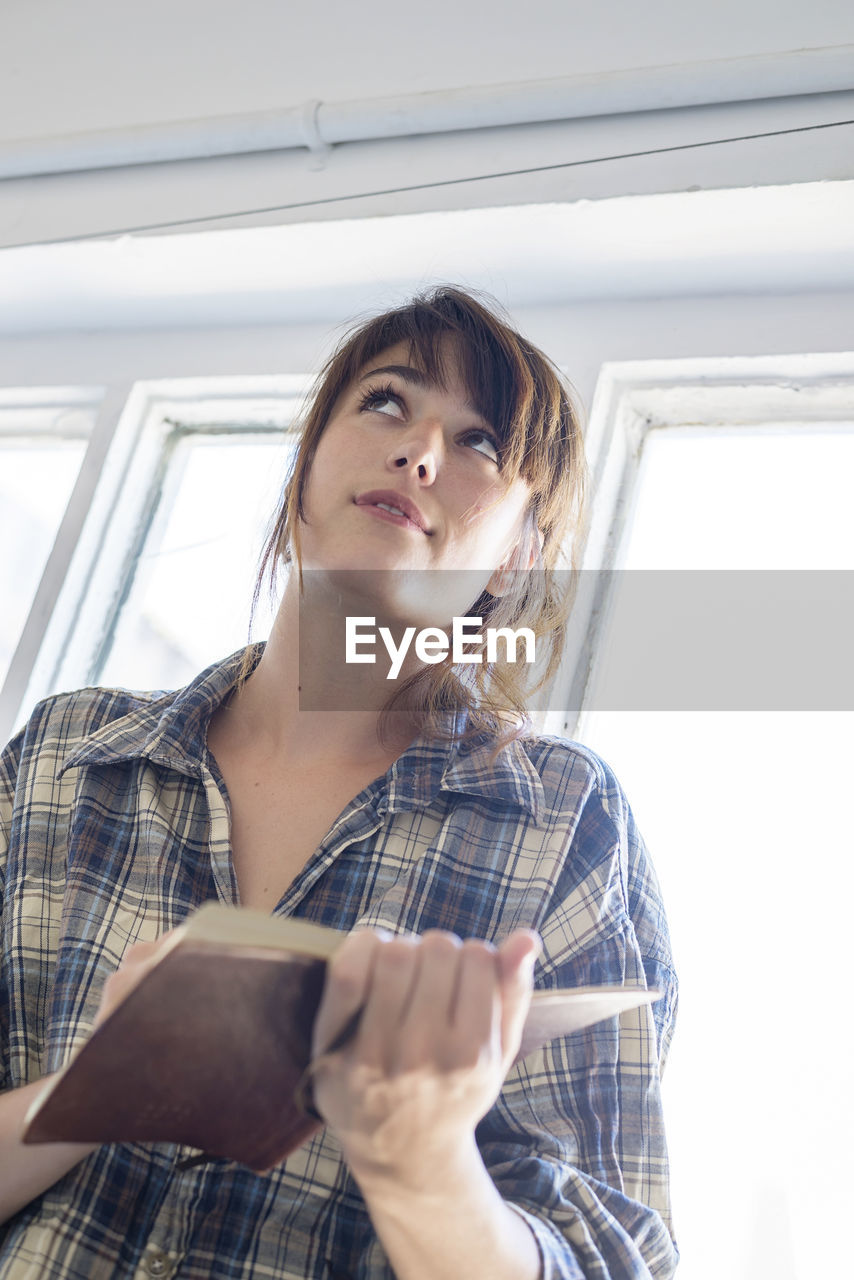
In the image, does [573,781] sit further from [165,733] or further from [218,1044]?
[218,1044]

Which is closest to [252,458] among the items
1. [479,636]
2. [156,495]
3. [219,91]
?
[156,495]

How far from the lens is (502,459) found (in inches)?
41.8

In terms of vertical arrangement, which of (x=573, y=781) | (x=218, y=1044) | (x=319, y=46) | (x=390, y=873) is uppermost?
(x=319, y=46)

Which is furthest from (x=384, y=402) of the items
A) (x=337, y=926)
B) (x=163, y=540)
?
(x=163, y=540)

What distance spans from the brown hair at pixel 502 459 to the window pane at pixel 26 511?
21.5 inches

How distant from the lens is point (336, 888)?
2.92 ft

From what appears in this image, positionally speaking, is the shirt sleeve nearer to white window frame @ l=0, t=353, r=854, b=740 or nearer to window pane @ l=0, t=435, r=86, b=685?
white window frame @ l=0, t=353, r=854, b=740

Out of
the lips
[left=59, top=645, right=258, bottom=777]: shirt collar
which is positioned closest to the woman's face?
the lips

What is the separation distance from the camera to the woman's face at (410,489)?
1006 millimetres

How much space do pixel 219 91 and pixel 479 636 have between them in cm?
87

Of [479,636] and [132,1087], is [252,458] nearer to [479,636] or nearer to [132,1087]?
[479,636]

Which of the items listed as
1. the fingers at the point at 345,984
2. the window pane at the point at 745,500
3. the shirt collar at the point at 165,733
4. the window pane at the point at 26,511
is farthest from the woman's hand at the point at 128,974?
the window pane at the point at 26,511

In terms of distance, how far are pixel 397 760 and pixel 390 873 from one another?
0.10 metres

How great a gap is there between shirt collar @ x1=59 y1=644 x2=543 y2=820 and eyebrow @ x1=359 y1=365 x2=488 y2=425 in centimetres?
29
